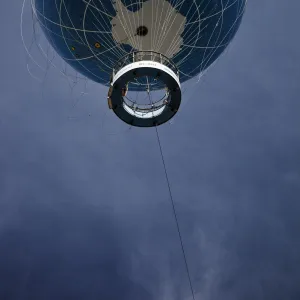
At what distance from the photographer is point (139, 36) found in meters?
12.9

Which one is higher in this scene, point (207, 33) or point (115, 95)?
point (207, 33)

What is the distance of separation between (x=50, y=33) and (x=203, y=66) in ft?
18.6

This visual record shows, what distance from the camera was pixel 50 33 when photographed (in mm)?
13891

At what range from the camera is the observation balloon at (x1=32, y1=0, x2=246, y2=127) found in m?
11.4

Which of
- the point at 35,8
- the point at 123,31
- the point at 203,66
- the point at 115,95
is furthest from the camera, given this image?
the point at 203,66

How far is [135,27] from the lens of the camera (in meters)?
12.6

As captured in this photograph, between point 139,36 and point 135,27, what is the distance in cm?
39

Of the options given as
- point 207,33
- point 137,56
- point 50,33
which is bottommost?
point 137,56

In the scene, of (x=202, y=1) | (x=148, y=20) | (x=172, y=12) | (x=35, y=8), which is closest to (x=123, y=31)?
(x=148, y=20)

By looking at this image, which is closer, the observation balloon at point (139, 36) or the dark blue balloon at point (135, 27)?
the observation balloon at point (139, 36)

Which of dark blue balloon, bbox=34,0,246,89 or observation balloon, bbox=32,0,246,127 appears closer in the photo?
observation balloon, bbox=32,0,246,127

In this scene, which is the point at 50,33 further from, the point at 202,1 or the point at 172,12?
the point at 202,1

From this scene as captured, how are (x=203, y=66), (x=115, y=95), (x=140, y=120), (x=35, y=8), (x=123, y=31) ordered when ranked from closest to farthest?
(x=115, y=95) → (x=140, y=120) → (x=123, y=31) → (x=35, y=8) → (x=203, y=66)

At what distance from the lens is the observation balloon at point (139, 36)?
37.3 ft
